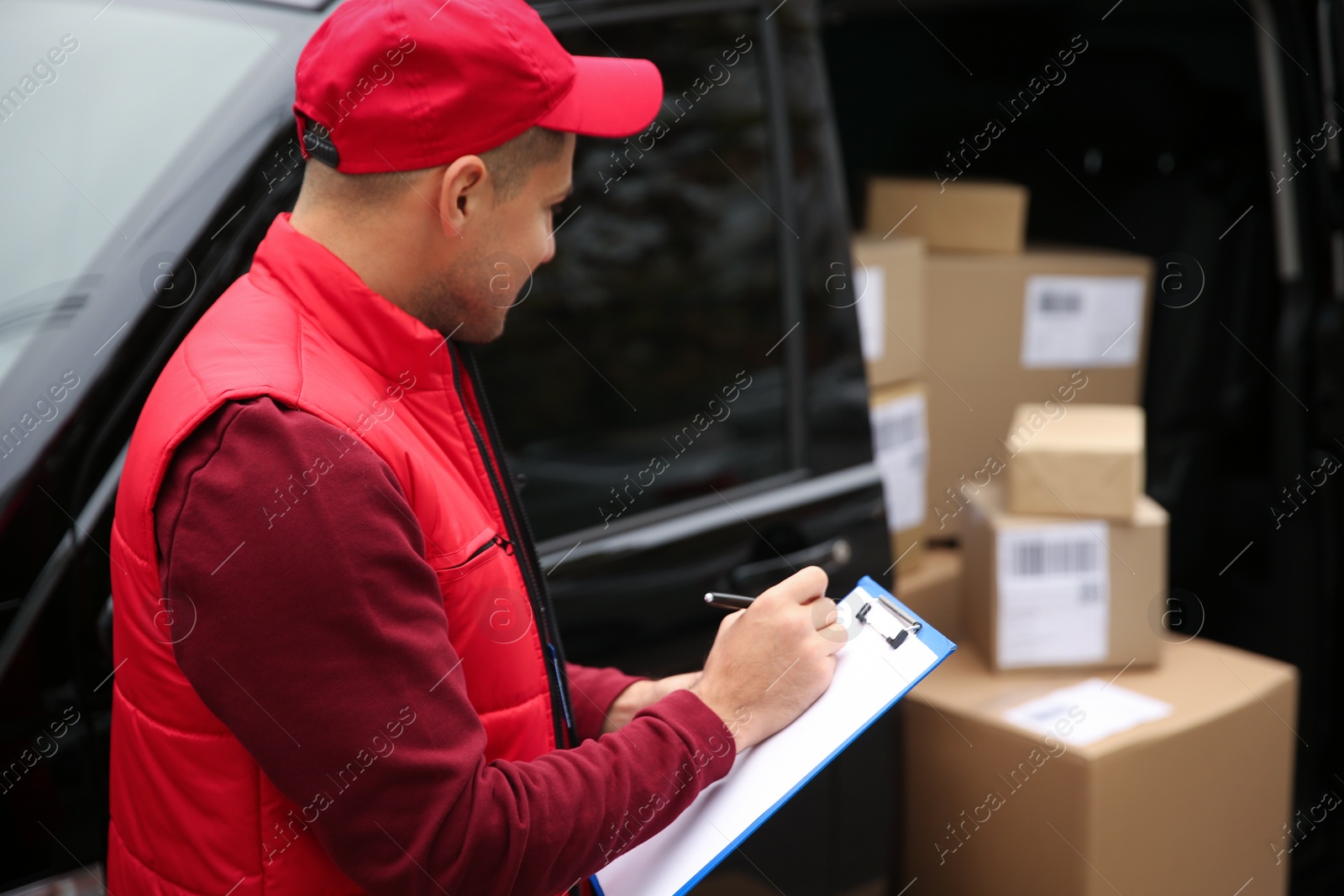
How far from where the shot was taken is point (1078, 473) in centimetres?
214

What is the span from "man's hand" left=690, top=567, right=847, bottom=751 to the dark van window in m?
0.51

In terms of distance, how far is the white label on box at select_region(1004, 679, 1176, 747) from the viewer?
78.2 inches

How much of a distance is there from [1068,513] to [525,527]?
51.2 inches

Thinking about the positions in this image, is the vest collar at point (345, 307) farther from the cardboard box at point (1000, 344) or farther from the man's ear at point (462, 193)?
the cardboard box at point (1000, 344)

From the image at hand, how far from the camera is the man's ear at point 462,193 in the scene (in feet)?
3.40

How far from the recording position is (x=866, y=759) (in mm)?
1959

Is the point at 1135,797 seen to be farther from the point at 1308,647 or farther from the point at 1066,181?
the point at 1066,181

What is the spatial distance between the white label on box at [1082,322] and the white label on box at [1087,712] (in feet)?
2.41

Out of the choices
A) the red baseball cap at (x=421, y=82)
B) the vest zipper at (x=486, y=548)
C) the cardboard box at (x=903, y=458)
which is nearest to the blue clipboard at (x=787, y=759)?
the vest zipper at (x=486, y=548)

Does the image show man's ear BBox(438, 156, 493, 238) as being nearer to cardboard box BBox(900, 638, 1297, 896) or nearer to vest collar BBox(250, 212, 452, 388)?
vest collar BBox(250, 212, 452, 388)

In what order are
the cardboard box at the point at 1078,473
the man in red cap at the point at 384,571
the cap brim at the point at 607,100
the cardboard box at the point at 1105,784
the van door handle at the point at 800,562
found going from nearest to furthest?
the man in red cap at the point at 384,571 → the cap brim at the point at 607,100 → the van door handle at the point at 800,562 → the cardboard box at the point at 1105,784 → the cardboard box at the point at 1078,473

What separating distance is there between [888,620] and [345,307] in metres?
0.58

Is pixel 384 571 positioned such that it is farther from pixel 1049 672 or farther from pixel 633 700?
pixel 1049 672

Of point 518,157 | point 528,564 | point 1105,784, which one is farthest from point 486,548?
point 1105,784
